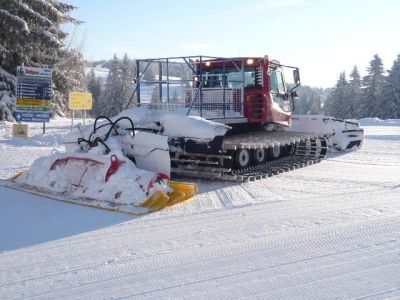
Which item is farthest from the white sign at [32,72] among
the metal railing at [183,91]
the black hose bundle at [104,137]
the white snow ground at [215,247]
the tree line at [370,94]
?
the tree line at [370,94]

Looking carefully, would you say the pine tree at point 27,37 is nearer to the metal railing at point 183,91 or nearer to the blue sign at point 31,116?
the blue sign at point 31,116

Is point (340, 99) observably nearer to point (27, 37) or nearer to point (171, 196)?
point (27, 37)

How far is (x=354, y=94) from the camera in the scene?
6219 centimetres

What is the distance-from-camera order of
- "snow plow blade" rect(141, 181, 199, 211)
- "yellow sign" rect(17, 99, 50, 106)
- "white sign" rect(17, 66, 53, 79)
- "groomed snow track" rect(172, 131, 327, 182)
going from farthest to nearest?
"yellow sign" rect(17, 99, 50, 106)
"white sign" rect(17, 66, 53, 79)
"groomed snow track" rect(172, 131, 327, 182)
"snow plow blade" rect(141, 181, 199, 211)

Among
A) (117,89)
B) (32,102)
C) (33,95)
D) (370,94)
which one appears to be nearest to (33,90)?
(33,95)

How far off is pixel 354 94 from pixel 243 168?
55.0 meters

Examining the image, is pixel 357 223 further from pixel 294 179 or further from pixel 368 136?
pixel 368 136

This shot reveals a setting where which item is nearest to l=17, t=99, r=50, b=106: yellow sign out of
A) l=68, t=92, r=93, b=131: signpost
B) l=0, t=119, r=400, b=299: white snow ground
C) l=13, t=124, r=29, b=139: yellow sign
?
l=13, t=124, r=29, b=139: yellow sign

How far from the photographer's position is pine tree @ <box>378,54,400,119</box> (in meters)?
53.6

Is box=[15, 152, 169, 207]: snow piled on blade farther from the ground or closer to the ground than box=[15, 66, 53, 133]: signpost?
closer to the ground

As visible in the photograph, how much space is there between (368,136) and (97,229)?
19.1 m

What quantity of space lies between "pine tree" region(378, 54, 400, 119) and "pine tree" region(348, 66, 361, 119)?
6.42 m

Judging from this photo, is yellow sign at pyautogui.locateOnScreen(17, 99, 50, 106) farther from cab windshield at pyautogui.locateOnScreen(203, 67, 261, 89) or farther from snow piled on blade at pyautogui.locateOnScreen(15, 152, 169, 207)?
snow piled on blade at pyautogui.locateOnScreen(15, 152, 169, 207)

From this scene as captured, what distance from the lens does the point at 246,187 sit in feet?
30.9
